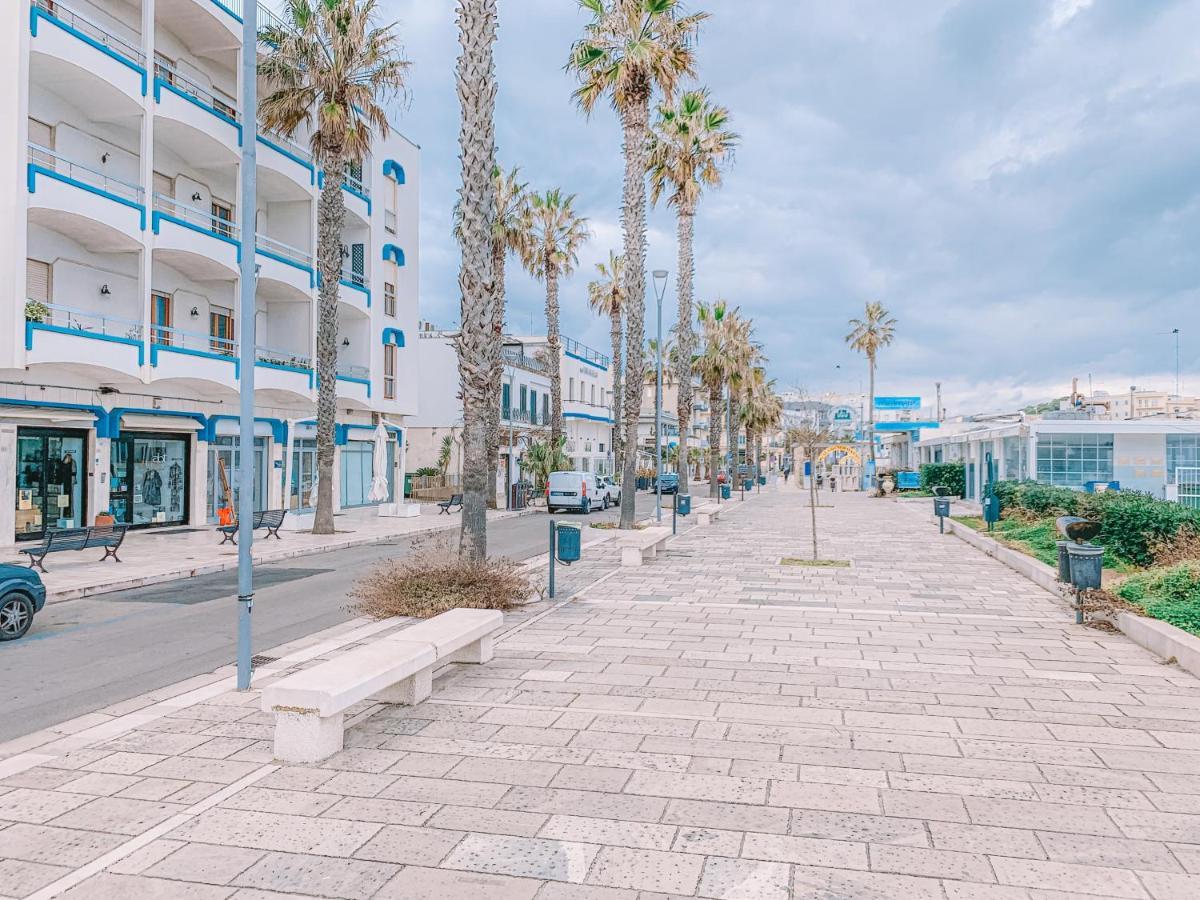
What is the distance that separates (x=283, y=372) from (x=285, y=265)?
11.7 feet

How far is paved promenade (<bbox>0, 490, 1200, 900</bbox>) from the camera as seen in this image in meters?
4.17

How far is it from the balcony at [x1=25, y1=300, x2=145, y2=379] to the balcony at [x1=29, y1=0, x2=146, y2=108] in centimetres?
509

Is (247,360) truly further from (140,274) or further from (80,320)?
(80,320)

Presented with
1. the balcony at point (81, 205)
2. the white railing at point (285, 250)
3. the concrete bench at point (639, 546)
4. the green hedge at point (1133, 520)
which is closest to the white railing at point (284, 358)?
the white railing at point (285, 250)

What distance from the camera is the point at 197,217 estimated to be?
85.1 feet

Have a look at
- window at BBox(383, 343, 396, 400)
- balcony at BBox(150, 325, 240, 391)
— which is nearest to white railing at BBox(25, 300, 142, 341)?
balcony at BBox(150, 325, 240, 391)

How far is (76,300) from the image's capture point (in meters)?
21.2

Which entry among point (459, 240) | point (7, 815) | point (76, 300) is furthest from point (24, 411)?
point (7, 815)

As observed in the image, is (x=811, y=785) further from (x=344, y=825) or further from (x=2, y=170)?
(x=2, y=170)

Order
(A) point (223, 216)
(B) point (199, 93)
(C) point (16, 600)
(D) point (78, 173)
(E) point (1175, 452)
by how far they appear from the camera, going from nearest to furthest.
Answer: (C) point (16, 600)
(D) point (78, 173)
(B) point (199, 93)
(A) point (223, 216)
(E) point (1175, 452)

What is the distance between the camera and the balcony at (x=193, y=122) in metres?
22.0

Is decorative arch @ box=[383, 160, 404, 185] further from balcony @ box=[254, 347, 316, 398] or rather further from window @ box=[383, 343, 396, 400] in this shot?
balcony @ box=[254, 347, 316, 398]

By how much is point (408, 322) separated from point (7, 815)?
33.1 meters

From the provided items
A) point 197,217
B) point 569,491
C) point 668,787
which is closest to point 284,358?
point 197,217
